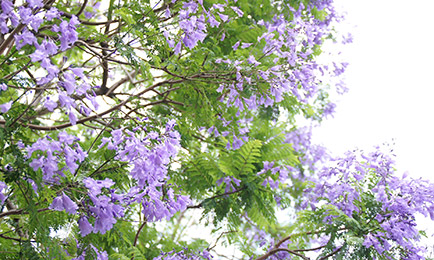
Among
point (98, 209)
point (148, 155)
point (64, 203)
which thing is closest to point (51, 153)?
point (64, 203)

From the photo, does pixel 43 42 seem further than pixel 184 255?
No

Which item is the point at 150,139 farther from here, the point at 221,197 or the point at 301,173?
the point at 301,173

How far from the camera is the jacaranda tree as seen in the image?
7.31 feet

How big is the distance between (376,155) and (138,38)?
2217mm

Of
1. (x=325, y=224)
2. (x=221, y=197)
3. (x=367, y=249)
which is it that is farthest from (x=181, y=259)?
(x=367, y=249)

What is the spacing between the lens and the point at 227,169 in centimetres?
415

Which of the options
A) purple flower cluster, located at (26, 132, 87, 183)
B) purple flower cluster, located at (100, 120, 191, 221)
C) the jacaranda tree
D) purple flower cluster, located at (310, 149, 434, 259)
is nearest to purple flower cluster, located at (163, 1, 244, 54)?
the jacaranda tree

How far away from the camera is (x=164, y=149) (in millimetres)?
2346

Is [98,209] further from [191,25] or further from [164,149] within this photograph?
[191,25]

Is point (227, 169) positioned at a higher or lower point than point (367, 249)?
higher

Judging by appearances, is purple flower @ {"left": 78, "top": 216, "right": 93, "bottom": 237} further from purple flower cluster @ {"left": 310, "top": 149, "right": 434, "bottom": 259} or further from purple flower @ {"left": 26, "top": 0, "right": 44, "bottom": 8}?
purple flower cluster @ {"left": 310, "top": 149, "right": 434, "bottom": 259}

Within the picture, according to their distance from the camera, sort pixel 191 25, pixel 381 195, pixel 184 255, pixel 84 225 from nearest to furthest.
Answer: pixel 84 225 → pixel 191 25 → pixel 381 195 → pixel 184 255

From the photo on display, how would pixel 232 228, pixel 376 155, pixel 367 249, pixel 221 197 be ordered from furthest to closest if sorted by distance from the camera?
pixel 232 228, pixel 221 197, pixel 376 155, pixel 367 249

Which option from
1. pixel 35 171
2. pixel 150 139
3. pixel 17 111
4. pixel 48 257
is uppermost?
pixel 17 111
